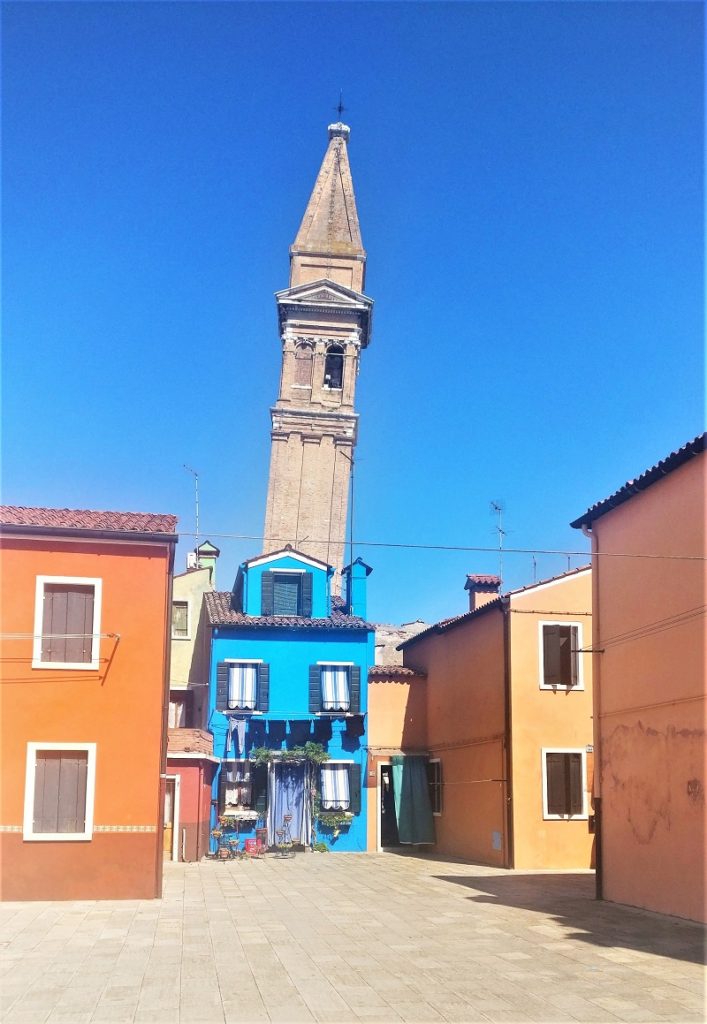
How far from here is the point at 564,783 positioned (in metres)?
25.3

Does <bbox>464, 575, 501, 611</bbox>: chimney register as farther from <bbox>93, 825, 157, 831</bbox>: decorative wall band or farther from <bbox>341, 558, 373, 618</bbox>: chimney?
<bbox>93, 825, 157, 831</bbox>: decorative wall band

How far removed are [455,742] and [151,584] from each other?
1308 cm

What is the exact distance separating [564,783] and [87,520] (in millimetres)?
13144

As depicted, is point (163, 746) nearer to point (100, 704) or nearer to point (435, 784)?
point (100, 704)

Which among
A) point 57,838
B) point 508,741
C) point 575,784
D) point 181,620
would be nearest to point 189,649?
point 181,620

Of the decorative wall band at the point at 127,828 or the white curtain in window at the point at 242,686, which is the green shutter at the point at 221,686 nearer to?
the white curtain in window at the point at 242,686

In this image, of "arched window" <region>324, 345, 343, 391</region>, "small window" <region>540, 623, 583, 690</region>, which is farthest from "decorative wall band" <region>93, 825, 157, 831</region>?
"arched window" <region>324, 345, 343, 391</region>

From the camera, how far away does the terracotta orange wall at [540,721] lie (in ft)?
81.1

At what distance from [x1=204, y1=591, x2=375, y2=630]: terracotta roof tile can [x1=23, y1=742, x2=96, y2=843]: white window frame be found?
1224 centimetres

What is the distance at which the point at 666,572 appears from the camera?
16516mm

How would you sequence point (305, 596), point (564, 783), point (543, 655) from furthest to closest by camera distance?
1. point (305, 596)
2. point (543, 655)
3. point (564, 783)

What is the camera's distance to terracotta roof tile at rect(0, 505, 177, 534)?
60.3 feet

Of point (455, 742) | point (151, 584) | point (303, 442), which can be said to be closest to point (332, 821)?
point (455, 742)

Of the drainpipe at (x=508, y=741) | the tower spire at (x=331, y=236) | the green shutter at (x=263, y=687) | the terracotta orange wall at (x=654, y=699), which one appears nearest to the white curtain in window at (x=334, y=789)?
the green shutter at (x=263, y=687)
